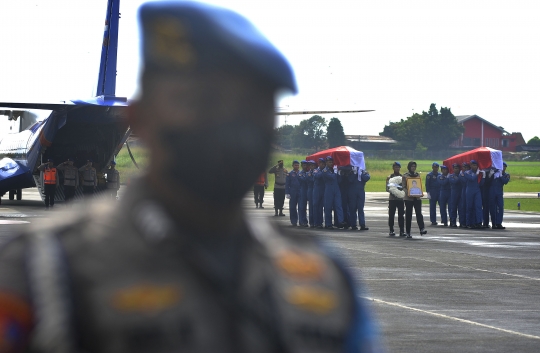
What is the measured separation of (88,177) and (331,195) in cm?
864

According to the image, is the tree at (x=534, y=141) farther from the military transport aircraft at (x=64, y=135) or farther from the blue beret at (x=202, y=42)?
the blue beret at (x=202, y=42)

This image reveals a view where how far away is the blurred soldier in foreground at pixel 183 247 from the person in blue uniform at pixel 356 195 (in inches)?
774

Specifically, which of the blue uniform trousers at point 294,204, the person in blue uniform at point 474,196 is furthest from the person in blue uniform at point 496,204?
the blue uniform trousers at point 294,204

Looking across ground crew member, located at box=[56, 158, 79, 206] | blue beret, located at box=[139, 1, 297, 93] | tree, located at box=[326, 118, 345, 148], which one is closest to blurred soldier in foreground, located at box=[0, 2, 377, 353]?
blue beret, located at box=[139, 1, 297, 93]

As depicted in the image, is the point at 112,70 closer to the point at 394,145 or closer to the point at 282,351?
the point at 282,351

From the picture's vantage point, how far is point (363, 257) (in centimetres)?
1386

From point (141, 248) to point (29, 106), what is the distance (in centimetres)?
2598

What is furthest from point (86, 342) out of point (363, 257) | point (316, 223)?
point (316, 223)

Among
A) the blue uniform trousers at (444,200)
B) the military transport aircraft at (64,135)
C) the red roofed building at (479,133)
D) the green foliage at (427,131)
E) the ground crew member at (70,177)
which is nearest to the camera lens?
the blue uniform trousers at (444,200)

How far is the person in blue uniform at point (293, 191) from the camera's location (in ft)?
76.3

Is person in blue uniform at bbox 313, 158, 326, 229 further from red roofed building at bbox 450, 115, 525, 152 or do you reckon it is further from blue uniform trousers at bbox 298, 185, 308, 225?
red roofed building at bbox 450, 115, 525, 152

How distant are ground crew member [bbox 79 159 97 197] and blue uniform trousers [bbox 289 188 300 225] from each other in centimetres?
639

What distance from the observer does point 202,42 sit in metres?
1.15

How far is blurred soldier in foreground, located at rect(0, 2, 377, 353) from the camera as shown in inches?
43.2
